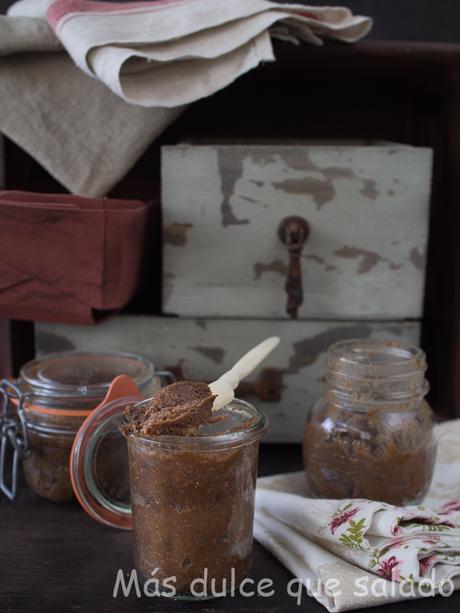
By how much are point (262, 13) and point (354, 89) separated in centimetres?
32

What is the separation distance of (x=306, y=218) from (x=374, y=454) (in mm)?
295

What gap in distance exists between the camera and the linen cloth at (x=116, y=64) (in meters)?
0.86

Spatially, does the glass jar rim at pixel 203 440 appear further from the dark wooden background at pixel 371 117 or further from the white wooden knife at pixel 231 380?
the dark wooden background at pixel 371 117

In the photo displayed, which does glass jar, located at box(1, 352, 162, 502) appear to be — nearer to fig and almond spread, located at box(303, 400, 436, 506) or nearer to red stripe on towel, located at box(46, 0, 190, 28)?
fig and almond spread, located at box(303, 400, 436, 506)

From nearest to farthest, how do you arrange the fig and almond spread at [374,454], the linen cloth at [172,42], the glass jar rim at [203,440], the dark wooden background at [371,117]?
the glass jar rim at [203,440], the fig and almond spread at [374,454], the linen cloth at [172,42], the dark wooden background at [371,117]

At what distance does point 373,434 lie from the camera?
2.46ft

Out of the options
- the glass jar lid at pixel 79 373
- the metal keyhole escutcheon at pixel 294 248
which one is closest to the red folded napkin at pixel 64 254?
the glass jar lid at pixel 79 373

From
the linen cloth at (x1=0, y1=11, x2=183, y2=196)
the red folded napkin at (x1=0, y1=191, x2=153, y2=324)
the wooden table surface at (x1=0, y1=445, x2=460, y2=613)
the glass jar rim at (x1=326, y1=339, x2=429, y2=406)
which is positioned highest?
the linen cloth at (x1=0, y1=11, x2=183, y2=196)

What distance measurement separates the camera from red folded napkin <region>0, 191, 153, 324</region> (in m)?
0.82

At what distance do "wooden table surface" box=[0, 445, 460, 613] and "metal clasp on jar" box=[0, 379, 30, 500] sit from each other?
0.08 feet

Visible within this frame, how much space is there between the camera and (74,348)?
37.4 inches

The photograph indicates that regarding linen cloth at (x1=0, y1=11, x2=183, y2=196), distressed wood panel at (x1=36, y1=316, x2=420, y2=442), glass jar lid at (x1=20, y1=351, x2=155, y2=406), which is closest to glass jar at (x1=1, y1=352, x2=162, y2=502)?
glass jar lid at (x1=20, y1=351, x2=155, y2=406)

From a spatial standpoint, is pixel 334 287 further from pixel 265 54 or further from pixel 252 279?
pixel 265 54

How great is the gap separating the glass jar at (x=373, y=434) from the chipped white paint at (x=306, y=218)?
165mm
